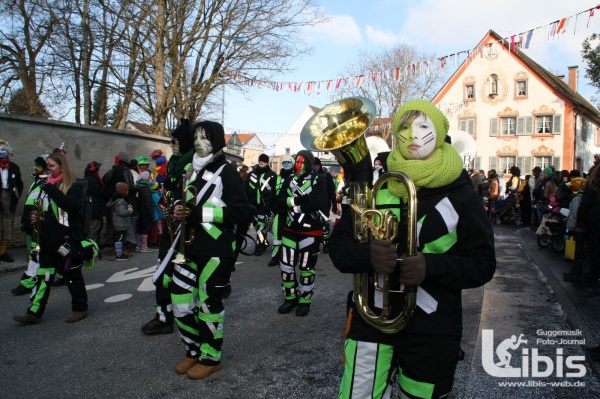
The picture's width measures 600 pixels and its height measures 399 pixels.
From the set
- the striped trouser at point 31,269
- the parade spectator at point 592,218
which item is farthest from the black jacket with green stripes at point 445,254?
the parade spectator at point 592,218

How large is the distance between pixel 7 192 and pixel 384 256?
8361mm

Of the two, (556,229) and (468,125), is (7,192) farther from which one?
(468,125)

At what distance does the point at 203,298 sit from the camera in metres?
3.85

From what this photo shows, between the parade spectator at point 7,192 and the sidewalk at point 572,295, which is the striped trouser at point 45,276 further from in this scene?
the sidewalk at point 572,295

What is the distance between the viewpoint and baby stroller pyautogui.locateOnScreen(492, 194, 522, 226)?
1675cm

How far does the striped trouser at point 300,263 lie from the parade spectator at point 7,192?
5.49 m

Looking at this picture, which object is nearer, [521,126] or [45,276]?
[45,276]

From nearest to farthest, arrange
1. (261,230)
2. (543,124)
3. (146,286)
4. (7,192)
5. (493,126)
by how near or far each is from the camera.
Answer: (146,286), (7,192), (261,230), (543,124), (493,126)

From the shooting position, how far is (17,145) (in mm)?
9891

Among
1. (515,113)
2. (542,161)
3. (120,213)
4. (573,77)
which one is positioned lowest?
(120,213)

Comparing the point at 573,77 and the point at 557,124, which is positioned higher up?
the point at 573,77

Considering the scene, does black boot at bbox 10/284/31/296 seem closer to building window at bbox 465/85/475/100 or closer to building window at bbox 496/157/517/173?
building window at bbox 496/157/517/173

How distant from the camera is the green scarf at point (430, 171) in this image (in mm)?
2225

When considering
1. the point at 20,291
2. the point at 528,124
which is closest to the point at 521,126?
the point at 528,124
